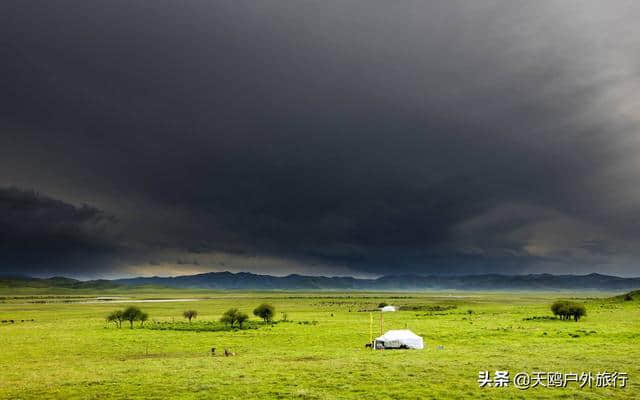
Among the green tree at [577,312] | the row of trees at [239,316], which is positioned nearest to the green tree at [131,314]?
the row of trees at [239,316]

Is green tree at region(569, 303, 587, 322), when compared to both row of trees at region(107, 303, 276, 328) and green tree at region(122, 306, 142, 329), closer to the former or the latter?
row of trees at region(107, 303, 276, 328)

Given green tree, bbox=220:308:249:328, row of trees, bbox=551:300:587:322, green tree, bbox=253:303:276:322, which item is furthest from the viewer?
green tree, bbox=253:303:276:322

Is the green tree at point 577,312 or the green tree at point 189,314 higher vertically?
the green tree at point 577,312

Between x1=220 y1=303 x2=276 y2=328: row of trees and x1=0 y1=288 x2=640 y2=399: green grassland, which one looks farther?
x1=220 y1=303 x2=276 y2=328: row of trees

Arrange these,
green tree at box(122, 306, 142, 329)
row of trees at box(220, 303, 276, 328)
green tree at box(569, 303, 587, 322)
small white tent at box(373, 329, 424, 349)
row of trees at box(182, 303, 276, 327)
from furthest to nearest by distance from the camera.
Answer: green tree at box(569, 303, 587, 322)
green tree at box(122, 306, 142, 329)
row of trees at box(182, 303, 276, 327)
row of trees at box(220, 303, 276, 328)
small white tent at box(373, 329, 424, 349)

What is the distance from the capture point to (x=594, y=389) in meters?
32.5

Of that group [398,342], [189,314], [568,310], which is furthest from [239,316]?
[568,310]

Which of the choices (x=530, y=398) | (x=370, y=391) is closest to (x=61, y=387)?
(x=370, y=391)

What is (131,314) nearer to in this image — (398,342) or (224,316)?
(224,316)

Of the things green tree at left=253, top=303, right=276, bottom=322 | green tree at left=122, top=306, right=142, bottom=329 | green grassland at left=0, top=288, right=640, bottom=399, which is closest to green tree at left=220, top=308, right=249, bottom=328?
green tree at left=253, top=303, right=276, bottom=322

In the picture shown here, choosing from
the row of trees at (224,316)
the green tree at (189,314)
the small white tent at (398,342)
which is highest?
the small white tent at (398,342)

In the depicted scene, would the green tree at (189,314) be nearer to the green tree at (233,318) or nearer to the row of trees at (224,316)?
the row of trees at (224,316)

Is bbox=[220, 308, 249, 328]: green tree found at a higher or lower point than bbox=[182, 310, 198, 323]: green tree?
higher

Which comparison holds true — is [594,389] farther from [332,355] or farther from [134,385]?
[134,385]
